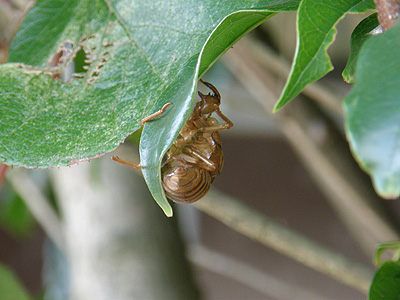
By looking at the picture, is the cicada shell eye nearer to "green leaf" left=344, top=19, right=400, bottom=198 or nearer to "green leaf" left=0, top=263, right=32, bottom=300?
"green leaf" left=344, top=19, right=400, bottom=198

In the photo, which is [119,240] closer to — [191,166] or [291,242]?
[291,242]

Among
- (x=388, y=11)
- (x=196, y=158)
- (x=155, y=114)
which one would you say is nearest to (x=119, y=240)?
(x=196, y=158)

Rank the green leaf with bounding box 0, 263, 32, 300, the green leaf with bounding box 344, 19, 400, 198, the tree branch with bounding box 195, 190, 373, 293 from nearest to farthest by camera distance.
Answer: the green leaf with bounding box 344, 19, 400, 198
the tree branch with bounding box 195, 190, 373, 293
the green leaf with bounding box 0, 263, 32, 300

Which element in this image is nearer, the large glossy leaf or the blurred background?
the large glossy leaf

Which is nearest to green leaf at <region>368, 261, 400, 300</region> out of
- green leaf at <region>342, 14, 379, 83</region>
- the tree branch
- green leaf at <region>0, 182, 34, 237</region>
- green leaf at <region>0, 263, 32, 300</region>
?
green leaf at <region>342, 14, 379, 83</region>

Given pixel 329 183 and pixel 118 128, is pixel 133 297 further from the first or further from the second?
pixel 118 128

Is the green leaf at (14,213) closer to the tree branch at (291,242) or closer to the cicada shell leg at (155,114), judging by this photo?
the tree branch at (291,242)

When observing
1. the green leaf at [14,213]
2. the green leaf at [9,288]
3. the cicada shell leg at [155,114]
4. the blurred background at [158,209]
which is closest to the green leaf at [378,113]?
the cicada shell leg at [155,114]
